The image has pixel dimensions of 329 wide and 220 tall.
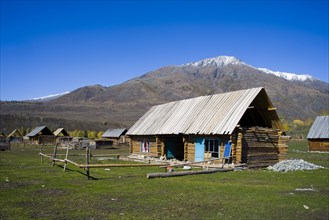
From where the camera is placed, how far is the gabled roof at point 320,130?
5712cm

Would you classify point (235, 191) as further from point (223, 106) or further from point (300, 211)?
point (223, 106)

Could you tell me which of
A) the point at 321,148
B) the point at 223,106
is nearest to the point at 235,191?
the point at 223,106

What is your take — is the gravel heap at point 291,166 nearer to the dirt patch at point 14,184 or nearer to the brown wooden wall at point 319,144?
the dirt patch at point 14,184

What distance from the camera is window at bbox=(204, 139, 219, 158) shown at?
3000 centimetres

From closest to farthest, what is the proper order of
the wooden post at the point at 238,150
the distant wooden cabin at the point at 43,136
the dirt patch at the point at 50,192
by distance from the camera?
1. the dirt patch at the point at 50,192
2. the wooden post at the point at 238,150
3. the distant wooden cabin at the point at 43,136

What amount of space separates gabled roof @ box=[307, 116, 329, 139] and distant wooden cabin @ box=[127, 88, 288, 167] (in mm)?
29171

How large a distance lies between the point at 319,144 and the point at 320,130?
2584 millimetres

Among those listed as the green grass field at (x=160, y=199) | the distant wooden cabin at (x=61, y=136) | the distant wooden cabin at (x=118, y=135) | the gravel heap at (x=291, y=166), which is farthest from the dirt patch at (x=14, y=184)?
the distant wooden cabin at (x=118, y=135)

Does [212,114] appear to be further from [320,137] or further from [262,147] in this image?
[320,137]

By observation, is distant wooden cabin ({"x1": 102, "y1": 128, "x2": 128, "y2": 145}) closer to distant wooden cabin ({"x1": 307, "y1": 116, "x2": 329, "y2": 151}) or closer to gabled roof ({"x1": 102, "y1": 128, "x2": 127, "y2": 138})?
gabled roof ({"x1": 102, "y1": 128, "x2": 127, "y2": 138})

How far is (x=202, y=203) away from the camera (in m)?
13.1

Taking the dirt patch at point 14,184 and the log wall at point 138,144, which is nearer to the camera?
the dirt patch at point 14,184

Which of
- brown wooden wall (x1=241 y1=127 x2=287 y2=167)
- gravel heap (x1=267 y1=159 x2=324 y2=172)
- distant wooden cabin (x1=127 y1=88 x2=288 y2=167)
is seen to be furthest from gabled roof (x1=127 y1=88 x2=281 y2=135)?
gravel heap (x1=267 y1=159 x2=324 y2=172)

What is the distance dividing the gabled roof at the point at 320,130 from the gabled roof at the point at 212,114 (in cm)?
2971
